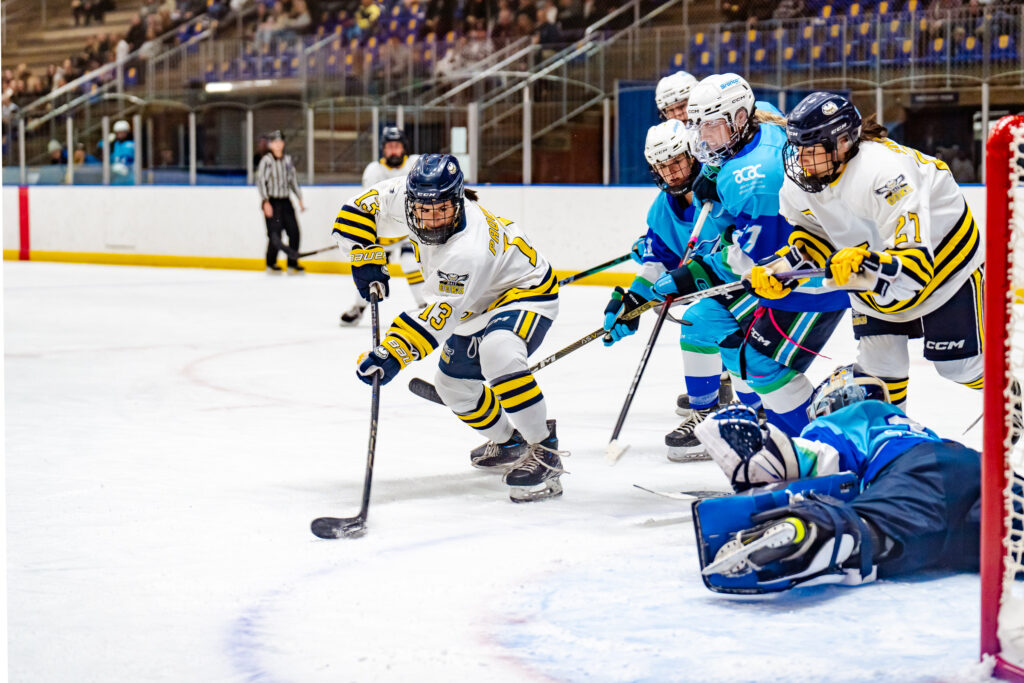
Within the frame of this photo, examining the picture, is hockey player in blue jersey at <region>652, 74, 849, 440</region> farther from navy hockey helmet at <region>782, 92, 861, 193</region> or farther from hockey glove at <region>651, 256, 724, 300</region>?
navy hockey helmet at <region>782, 92, 861, 193</region>

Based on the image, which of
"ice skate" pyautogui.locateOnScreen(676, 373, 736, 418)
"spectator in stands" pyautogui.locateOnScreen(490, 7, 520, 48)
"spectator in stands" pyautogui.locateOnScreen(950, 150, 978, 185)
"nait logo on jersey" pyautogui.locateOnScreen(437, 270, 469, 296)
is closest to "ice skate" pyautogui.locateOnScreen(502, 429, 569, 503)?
"nait logo on jersey" pyautogui.locateOnScreen(437, 270, 469, 296)

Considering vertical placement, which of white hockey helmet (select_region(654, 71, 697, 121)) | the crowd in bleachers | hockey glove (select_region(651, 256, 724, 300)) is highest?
the crowd in bleachers

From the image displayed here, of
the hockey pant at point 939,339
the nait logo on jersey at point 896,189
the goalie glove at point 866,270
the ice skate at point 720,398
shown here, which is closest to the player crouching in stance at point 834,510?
the goalie glove at point 866,270

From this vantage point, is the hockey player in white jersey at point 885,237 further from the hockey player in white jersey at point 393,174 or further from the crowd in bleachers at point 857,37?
the crowd in bleachers at point 857,37

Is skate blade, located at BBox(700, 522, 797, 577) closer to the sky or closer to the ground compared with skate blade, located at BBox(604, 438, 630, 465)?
closer to the sky

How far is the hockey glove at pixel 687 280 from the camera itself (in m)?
3.35

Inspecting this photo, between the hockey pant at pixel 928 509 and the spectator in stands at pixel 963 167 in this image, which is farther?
the spectator in stands at pixel 963 167

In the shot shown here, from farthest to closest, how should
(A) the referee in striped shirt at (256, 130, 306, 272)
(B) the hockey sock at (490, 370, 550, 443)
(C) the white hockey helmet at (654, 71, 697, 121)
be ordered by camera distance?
(A) the referee in striped shirt at (256, 130, 306, 272) → (C) the white hockey helmet at (654, 71, 697, 121) → (B) the hockey sock at (490, 370, 550, 443)

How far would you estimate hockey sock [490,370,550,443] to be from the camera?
293cm

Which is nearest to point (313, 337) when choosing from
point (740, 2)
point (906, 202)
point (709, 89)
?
point (709, 89)

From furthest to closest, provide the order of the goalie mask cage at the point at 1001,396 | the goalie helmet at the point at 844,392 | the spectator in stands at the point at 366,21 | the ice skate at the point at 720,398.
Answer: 1. the spectator in stands at the point at 366,21
2. the ice skate at the point at 720,398
3. the goalie helmet at the point at 844,392
4. the goalie mask cage at the point at 1001,396

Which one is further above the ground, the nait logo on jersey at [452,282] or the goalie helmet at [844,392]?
the nait logo on jersey at [452,282]

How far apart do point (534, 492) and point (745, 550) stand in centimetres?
95

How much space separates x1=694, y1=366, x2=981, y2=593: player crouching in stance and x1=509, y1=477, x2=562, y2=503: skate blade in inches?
31.0
